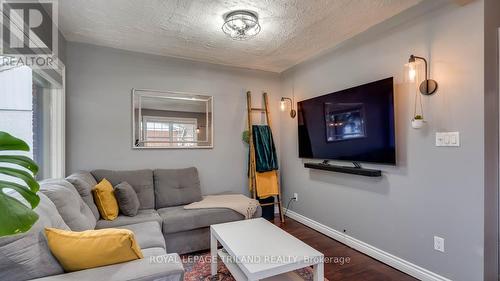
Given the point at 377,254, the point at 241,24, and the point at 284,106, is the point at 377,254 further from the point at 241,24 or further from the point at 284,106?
the point at 241,24

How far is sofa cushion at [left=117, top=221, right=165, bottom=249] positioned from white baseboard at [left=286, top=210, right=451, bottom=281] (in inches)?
79.9

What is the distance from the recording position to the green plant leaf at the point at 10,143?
30.8 inches

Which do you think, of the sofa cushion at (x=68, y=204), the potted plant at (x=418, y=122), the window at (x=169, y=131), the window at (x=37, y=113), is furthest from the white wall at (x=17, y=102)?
the potted plant at (x=418, y=122)

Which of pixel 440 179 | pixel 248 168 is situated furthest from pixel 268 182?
pixel 440 179

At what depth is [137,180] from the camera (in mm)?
2875

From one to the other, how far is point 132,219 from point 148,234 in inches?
19.8

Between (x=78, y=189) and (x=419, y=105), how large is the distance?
3.09 metres

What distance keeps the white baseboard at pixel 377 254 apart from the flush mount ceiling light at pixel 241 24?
8.19 feet

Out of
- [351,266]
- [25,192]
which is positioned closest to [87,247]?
[25,192]

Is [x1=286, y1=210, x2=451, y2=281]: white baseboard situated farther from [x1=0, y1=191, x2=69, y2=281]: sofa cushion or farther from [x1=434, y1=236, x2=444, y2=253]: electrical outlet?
[x1=0, y1=191, x2=69, y2=281]: sofa cushion

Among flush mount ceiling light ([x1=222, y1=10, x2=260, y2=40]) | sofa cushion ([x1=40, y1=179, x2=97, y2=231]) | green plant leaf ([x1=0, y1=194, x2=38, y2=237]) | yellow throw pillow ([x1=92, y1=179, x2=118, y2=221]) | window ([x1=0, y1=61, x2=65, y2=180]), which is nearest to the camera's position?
green plant leaf ([x1=0, y1=194, x2=38, y2=237])

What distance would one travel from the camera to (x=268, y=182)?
370 centimetres

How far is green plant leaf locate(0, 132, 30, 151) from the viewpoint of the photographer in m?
0.78

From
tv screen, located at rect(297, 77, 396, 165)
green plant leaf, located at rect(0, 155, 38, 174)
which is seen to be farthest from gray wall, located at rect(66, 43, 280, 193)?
green plant leaf, located at rect(0, 155, 38, 174)
